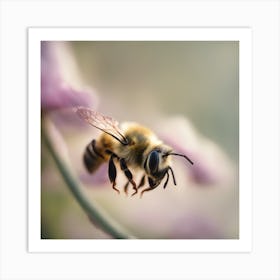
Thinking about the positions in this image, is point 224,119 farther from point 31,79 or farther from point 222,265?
point 31,79

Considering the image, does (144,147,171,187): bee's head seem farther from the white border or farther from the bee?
the white border

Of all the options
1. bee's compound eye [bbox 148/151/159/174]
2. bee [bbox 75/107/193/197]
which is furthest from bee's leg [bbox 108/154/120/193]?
bee's compound eye [bbox 148/151/159/174]
